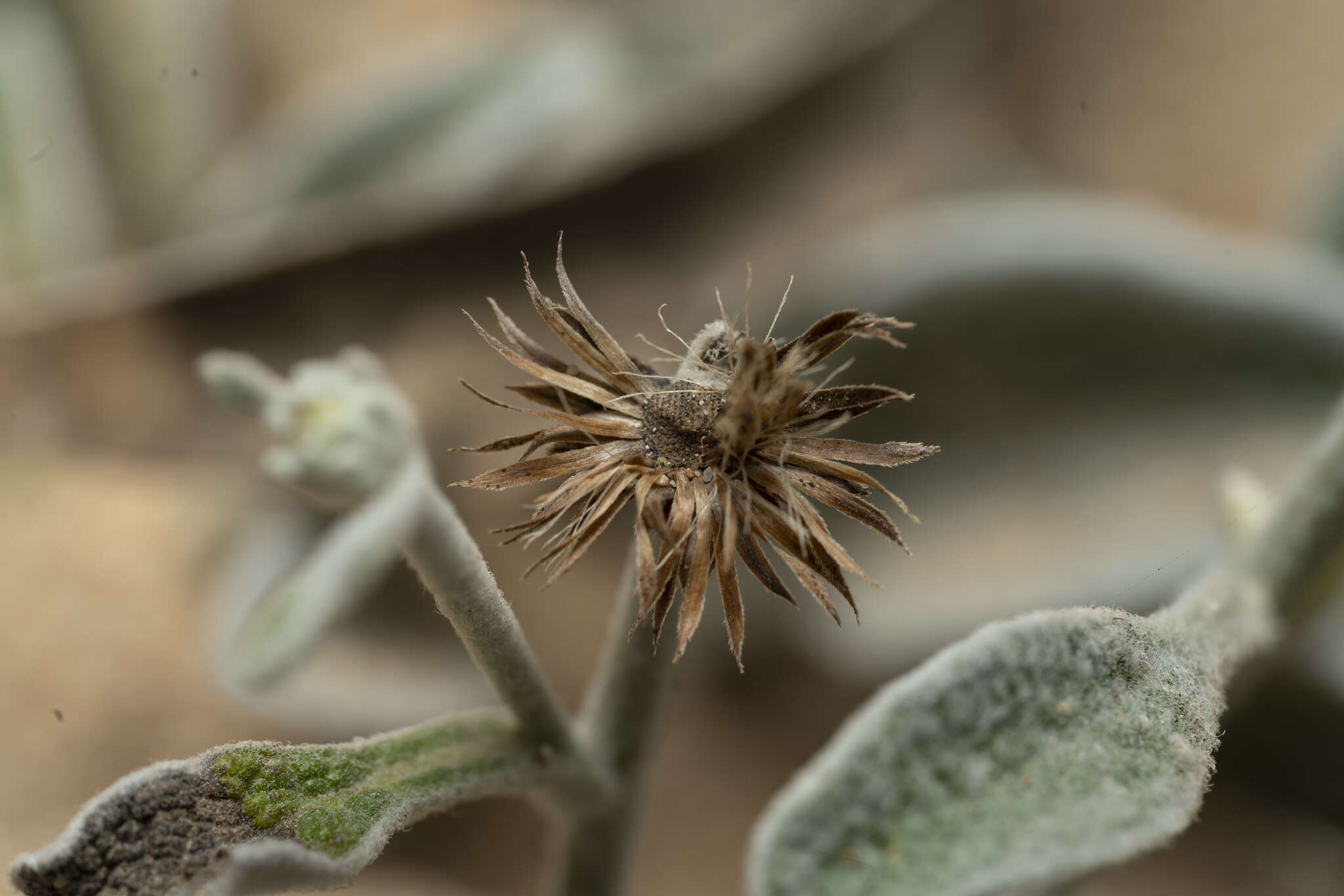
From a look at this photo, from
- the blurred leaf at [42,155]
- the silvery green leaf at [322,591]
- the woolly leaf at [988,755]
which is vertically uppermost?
the blurred leaf at [42,155]

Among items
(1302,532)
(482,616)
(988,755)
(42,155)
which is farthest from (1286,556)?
(42,155)

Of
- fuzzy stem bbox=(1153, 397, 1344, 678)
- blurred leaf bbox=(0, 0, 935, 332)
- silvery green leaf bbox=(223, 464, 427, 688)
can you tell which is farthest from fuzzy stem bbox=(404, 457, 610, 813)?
blurred leaf bbox=(0, 0, 935, 332)

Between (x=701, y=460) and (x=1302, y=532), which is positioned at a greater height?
(x=701, y=460)

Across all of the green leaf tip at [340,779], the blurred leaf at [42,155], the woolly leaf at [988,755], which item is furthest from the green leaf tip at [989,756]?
the blurred leaf at [42,155]

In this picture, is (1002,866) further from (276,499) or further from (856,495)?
(276,499)

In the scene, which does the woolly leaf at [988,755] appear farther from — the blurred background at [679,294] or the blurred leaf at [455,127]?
the blurred leaf at [455,127]

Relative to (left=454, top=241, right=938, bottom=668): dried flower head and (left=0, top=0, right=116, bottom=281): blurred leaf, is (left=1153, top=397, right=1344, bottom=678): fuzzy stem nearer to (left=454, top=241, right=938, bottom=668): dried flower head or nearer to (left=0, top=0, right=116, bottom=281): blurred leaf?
(left=454, top=241, right=938, bottom=668): dried flower head

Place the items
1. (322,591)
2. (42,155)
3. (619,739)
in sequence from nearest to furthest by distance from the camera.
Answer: (322,591) → (619,739) → (42,155)

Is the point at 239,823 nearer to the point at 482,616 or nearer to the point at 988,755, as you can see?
the point at 482,616

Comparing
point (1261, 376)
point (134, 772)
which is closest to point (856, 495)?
point (134, 772)
